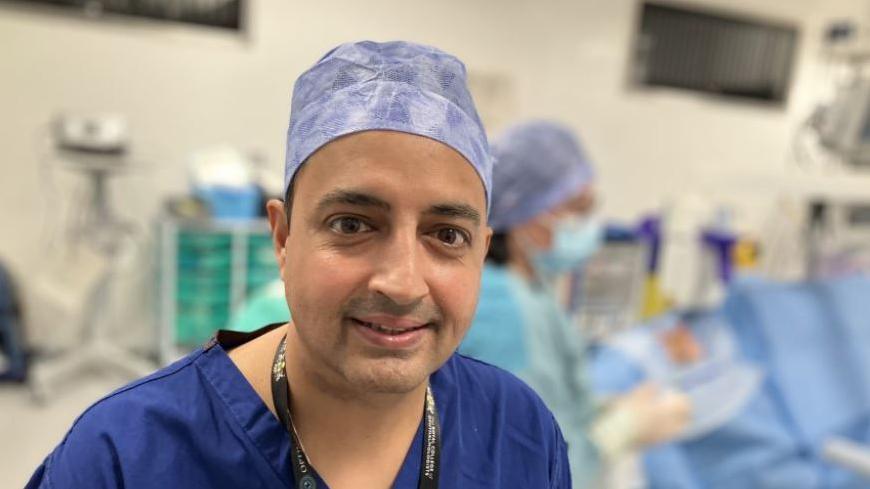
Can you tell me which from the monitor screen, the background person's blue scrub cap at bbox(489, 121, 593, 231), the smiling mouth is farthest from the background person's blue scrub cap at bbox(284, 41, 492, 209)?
the monitor screen

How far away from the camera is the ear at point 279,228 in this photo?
0.58 m

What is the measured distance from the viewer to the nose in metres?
0.51

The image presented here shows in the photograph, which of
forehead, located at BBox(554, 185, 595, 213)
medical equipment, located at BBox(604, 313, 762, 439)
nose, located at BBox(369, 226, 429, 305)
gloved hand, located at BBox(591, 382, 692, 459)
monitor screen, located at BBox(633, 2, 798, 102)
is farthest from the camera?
monitor screen, located at BBox(633, 2, 798, 102)

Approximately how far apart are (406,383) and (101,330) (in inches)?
126

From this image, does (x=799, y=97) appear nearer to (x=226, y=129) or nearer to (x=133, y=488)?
(x=226, y=129)

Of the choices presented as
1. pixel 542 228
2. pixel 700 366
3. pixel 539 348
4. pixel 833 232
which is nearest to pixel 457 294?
pixel 539 348

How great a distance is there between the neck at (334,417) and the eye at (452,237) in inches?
6.5

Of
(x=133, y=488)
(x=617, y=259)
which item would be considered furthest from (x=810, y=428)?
(x=133, y=488)

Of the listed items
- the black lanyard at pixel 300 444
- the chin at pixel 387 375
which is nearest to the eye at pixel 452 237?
the chin at pixel 387 375

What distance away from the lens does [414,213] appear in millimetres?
519

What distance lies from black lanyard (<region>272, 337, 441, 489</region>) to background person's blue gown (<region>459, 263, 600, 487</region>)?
1.23 ft

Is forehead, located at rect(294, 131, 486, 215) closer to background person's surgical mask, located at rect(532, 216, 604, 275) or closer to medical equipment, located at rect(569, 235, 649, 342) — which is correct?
background person's surgical mask, located at rect(532, 216, 604, 275)

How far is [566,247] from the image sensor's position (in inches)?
56.0

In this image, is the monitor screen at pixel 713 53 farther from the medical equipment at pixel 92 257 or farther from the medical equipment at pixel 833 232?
the medical equipment at pixel 92 257
